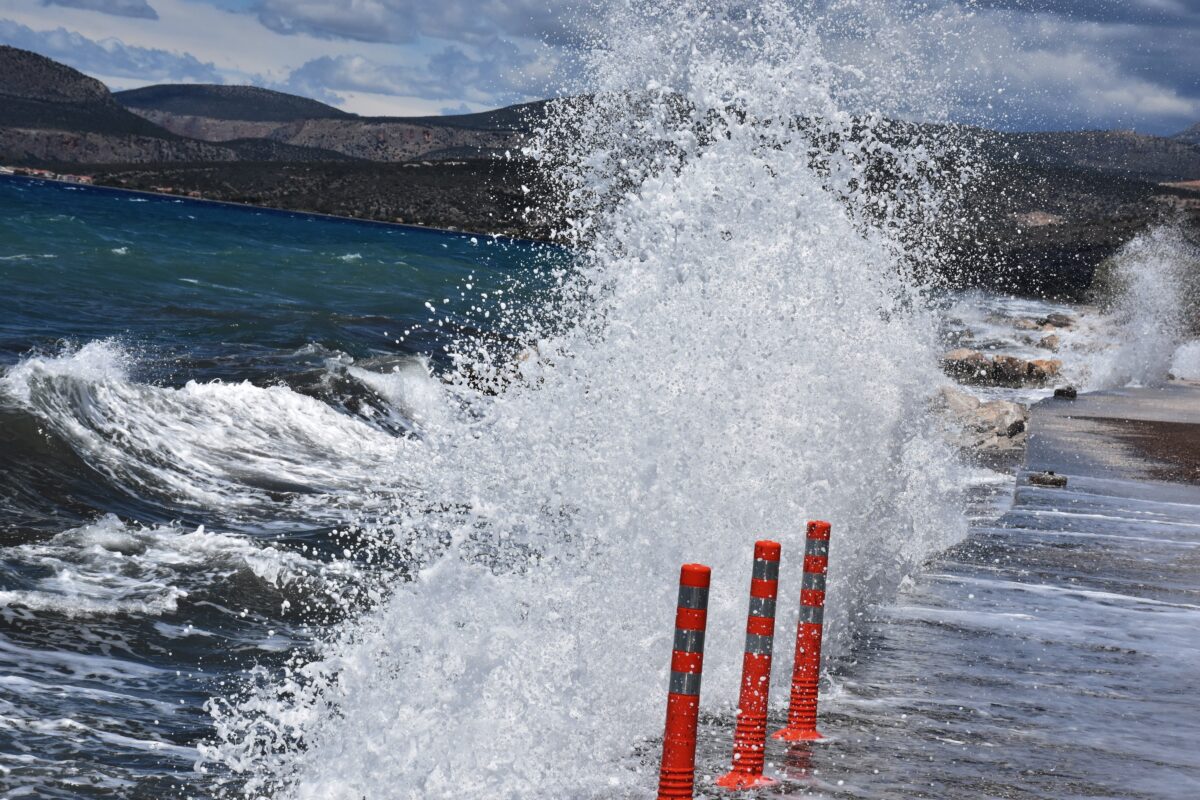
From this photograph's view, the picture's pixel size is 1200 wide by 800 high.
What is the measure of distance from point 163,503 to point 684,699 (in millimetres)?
8611

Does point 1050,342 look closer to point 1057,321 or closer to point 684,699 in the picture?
point 1057,321

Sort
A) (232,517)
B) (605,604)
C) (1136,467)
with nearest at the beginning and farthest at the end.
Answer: (605,604), (232,517), (1136,467)

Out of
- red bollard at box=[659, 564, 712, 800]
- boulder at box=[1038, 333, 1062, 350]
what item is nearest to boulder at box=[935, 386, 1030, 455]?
red bollard at box=[659, 564, 712, 800]

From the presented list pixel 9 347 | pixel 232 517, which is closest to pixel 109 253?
pixel 9 347

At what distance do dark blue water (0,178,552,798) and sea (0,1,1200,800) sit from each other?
0.13ft

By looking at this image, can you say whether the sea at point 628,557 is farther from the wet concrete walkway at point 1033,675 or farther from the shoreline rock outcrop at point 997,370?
the shoreline rock outcrop at point 997,370

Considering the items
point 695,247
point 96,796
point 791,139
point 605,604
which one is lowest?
point 96,796

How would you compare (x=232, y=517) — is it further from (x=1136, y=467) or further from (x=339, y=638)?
(x=1136, y=467)

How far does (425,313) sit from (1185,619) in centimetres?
3084

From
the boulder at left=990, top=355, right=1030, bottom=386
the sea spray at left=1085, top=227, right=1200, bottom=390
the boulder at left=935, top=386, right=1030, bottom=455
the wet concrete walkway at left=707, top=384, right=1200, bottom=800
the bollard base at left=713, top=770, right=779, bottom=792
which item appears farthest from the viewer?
the sea spray at left=1085, top=227, right=1200, bottom=390

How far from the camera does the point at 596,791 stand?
18.3ft

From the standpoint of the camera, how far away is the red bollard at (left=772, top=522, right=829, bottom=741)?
6336mm

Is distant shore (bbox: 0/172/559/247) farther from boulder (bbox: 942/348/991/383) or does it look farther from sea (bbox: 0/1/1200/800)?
sea (bbox: 0/1/1200/800)

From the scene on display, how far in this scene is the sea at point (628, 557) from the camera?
20.3 feet
